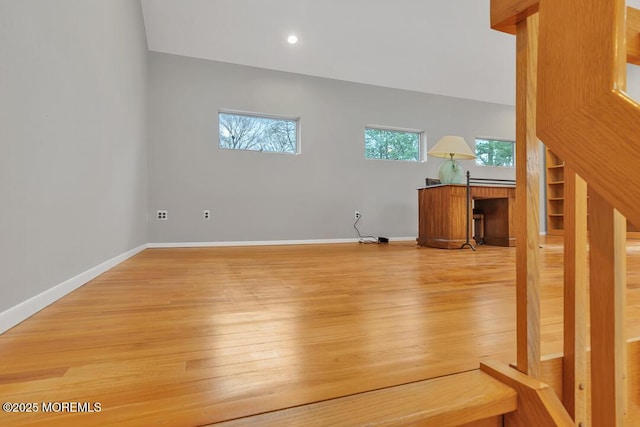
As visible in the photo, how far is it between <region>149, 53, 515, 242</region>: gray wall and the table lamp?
48.7 inches

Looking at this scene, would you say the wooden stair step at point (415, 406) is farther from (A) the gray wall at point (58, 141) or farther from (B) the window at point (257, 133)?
(B) the window at point (257, 133)

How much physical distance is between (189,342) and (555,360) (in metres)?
0.81

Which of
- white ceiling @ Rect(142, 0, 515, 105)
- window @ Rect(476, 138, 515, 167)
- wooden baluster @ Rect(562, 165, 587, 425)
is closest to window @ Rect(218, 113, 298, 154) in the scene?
white ceiling @ Rect(142, 0, 515, 105)

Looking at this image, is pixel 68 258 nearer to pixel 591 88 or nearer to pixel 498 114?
pixel 591 88

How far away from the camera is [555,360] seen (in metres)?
0.66

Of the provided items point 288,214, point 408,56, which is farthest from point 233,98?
point 408,56

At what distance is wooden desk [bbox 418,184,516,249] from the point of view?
3406 mm

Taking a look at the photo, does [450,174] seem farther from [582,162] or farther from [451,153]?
[582,162]

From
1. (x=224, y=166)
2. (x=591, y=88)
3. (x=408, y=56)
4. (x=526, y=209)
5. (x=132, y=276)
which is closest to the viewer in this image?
(x=591, y=88)

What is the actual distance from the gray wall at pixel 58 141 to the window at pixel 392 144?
10.6 feet

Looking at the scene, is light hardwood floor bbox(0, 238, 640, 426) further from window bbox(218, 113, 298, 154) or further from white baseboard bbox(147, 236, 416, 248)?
window bbox(218, 113, 298, 154)

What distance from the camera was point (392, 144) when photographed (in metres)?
4.82

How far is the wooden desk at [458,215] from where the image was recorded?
3.41m

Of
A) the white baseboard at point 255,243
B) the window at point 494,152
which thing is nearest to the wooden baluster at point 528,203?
the white baseboard at point 255,243
